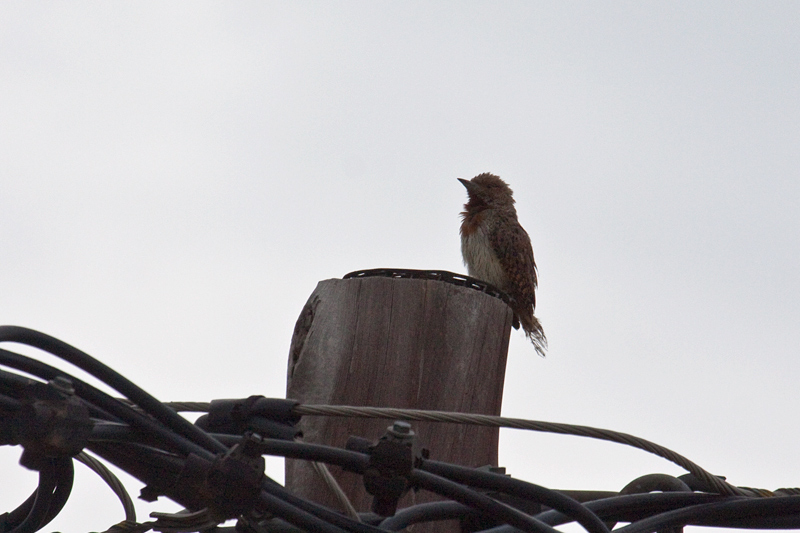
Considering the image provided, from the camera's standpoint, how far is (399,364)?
9.25 ft

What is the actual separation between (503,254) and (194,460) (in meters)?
5.57

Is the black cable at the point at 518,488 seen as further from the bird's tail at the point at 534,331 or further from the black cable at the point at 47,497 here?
the bird's tail at the point at 534,331

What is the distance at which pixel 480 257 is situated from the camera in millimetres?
7375

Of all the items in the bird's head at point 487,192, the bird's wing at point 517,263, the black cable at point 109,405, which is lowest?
the black cable at point 109,405

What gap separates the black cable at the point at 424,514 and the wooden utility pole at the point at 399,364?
0.47 m

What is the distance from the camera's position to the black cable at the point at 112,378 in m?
1.74

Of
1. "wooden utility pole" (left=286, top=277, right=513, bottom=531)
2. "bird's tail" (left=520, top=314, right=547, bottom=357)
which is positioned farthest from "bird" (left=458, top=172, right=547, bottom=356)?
"wooden utility pole" (left=286, top=277, right=513, bottom=531)

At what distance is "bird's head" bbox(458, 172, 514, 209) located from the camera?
7.88 m

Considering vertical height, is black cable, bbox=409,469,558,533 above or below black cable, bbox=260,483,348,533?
above

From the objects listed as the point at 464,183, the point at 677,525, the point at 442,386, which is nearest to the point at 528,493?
the point at 677,525

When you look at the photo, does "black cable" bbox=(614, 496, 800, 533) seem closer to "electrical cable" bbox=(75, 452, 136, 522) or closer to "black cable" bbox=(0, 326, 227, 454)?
"black cable" bbox=(0, 326, 227, 454)

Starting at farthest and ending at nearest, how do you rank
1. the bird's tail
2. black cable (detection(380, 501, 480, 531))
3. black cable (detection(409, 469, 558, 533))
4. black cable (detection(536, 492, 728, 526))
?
the bird's tail → black cable (detection(536, 492, 728, 526)) → black cable (detection(380, 501, 480, 531)) → black cable (detection(409, 469, 558, 533))

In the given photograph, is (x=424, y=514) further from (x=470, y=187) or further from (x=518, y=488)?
(x=470, y=187)

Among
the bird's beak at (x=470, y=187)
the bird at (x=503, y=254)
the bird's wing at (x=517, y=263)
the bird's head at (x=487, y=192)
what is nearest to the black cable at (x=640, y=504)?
the bird at (x=503, y=254)
